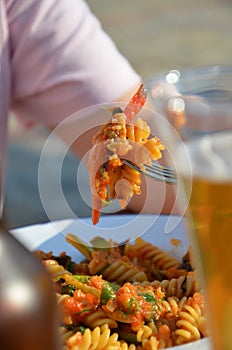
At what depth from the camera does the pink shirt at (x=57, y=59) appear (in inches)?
48.9

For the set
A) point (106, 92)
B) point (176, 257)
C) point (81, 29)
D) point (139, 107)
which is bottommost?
point (176, 257)

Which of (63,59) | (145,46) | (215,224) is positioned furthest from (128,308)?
(145,46)

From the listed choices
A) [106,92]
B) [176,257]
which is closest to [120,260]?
[176,257]

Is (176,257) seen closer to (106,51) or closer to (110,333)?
A: (110,333)

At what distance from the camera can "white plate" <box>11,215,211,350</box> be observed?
76 centimetres

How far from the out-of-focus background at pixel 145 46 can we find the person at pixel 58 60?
1.47m

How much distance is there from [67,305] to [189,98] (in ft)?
0.93

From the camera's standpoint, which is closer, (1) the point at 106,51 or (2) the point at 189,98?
(2) the point at 189,98

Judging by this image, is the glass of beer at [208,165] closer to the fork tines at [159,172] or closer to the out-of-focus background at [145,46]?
the fork tines at [159,172]

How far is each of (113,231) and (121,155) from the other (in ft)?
0.53

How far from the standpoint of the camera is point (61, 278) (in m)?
0.66

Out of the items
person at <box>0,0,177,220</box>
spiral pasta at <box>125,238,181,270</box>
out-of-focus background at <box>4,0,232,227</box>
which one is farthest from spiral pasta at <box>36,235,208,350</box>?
out-of-focus background at <box>4,0,232,227</box>

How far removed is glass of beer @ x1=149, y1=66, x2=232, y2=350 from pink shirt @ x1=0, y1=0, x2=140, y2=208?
802mm

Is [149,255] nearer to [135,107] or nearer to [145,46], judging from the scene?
[135,107]
